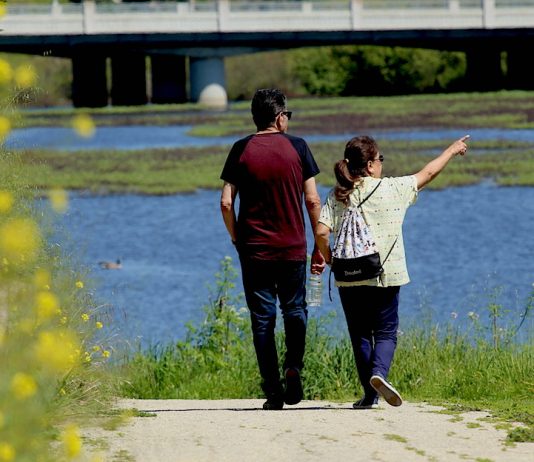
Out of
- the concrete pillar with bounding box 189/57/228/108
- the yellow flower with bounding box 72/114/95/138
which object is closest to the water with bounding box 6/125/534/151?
the concrete pillar with bounding box 189/57/228/108

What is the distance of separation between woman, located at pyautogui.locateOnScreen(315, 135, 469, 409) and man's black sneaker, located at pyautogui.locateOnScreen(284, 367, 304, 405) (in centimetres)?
32

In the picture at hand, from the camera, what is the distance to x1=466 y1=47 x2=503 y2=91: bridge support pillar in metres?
73.4

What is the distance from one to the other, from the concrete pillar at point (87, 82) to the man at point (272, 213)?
6542 cm

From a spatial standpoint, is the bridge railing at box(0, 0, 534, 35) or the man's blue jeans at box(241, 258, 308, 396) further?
the bridge railing at box(0, 0, 534, 35)

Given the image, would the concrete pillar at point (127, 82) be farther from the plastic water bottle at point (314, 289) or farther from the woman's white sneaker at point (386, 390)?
the woman's white sneaker at point (386, 390)

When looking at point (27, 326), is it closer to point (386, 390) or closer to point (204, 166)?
point (386, 390)

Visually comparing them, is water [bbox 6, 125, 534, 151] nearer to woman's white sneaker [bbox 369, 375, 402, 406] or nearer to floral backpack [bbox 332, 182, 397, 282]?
floral backpack [bbox 332, 182, 397, 282]

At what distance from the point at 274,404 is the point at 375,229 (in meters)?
1.05

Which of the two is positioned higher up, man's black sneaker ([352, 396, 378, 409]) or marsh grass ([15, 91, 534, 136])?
marsh grass ([15, 91, 534, 136])

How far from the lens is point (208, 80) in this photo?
2808 inches

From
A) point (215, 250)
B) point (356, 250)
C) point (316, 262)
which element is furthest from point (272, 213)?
point (215, 250)

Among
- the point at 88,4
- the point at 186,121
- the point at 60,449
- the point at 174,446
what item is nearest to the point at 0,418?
the point at 60,449

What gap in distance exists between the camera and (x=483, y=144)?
39.9 metres

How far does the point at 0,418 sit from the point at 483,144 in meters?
36.3
